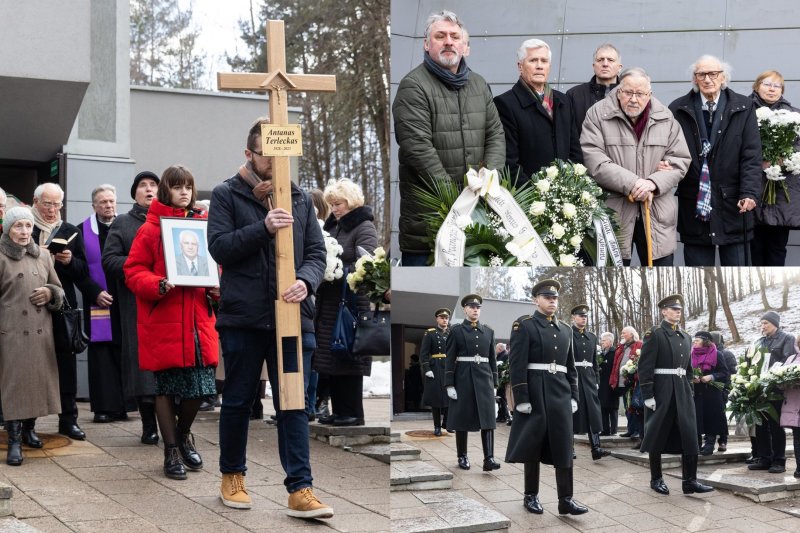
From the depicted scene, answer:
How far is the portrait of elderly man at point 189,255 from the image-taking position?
446cm

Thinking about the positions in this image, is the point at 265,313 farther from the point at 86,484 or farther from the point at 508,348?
the point at 86,484

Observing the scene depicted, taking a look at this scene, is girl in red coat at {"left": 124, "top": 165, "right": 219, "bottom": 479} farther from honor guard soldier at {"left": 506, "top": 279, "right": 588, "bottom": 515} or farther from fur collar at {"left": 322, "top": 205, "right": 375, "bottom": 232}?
honor guard soldier at {"left": 506, "top": 279, "right": 588, "bottom": 515}

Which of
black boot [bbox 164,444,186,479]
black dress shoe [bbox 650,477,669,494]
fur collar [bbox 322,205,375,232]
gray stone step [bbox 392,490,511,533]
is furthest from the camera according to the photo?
fur collar [bbox 322,205,375,232]

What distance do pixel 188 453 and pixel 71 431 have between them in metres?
0.98

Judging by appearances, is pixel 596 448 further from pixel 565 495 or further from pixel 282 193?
pixel 282 193

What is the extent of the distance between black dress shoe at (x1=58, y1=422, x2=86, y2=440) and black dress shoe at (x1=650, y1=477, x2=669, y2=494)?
2805mm

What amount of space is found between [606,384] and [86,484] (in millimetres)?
2088

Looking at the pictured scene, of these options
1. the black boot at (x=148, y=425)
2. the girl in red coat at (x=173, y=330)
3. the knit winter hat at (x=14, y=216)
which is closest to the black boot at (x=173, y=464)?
the girl in red coat at (x=173, y=330)

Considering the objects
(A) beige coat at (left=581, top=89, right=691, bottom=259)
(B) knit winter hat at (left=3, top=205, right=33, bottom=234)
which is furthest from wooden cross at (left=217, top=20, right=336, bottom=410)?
(B) knit winter hat at (left=3, top=205, right=33, bottom=234)

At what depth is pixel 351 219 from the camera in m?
4.71

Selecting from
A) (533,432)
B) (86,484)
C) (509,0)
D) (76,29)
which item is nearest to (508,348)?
(533,432)

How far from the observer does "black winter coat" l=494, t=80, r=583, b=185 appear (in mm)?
3750

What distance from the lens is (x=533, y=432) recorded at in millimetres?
3395

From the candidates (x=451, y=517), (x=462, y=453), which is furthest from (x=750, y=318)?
(x=451, y=517)
